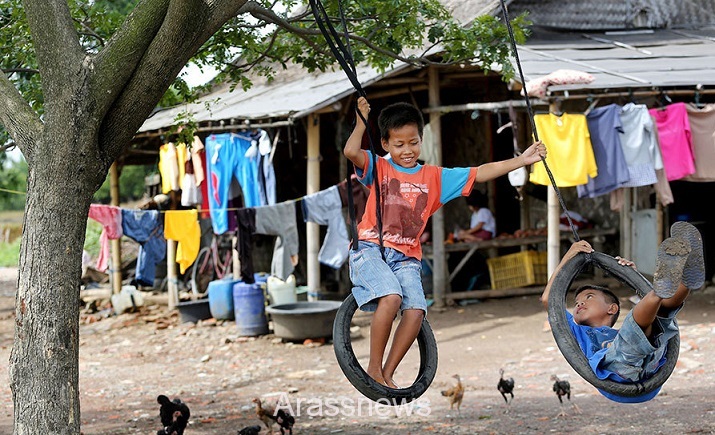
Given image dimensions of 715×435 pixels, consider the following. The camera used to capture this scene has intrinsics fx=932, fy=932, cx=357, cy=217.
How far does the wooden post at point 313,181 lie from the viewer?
1230cm

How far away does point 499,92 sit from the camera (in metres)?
14.0

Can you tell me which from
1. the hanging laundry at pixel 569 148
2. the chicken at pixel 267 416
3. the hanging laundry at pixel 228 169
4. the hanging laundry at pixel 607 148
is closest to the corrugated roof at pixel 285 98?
the hanging laundry at pixel 228 169

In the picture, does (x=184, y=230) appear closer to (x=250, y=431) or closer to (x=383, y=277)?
(x=250, y=431)

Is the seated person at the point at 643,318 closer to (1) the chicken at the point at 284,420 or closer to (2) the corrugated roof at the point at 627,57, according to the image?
(1) the chicken at the point at 284,420

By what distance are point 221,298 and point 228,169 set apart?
207 cm

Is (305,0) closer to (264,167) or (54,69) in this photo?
(54,69)

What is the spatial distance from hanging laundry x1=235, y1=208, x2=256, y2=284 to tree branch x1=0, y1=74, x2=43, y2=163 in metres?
6.32

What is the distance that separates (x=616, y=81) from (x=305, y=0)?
5284 millimetres

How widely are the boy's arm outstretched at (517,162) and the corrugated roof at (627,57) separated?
19.2ft

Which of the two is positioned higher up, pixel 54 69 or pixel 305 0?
pixel 305 0

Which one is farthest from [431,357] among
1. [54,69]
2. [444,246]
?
[444,246]

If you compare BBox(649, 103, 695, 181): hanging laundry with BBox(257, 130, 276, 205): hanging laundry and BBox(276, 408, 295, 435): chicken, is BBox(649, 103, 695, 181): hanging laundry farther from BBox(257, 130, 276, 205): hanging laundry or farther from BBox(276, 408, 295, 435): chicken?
BBox(276, 408, 295, 435): chicken

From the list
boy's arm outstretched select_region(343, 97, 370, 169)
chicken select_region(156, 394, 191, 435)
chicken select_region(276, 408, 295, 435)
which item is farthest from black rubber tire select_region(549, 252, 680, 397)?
chicken select_region(156, 394, 191, 435)

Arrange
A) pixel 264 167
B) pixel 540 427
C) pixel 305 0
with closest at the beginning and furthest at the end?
pixel 305 0 → pixel 540 427 → pixel 264 167
